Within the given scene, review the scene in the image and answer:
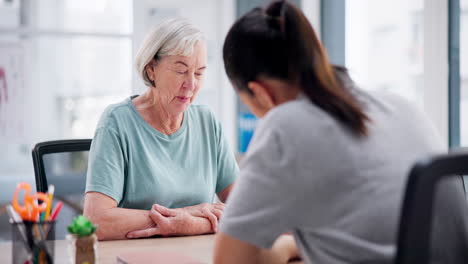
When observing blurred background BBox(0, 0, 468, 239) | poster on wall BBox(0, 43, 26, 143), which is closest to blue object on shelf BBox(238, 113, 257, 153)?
blurred background BBox(0, 0, 468, 239)

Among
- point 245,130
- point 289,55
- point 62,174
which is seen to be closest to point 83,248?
point 289,55

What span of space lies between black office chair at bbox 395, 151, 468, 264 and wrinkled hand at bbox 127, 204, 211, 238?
2.77ft

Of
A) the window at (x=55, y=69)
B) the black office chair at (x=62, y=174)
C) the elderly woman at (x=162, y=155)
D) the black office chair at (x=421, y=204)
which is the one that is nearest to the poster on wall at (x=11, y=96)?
the window at (x=55, y=69)

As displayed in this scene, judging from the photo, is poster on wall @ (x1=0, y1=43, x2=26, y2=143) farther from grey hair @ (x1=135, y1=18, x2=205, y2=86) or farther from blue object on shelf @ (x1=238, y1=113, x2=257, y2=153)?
grey hair @ (x1=135, y1=18, x2=205, y2=86)

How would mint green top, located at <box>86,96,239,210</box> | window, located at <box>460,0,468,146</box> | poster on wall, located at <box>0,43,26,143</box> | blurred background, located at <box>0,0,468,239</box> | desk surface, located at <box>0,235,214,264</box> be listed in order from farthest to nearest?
poster on wall, located at <box>0,43,26,143</box> → blurred background, located at <box>0,0,468,239</box> → window, located at <box>460,0,468,146</box> → mint green top, located at <box>86,96,239,210</box> → desk surface, located at <box>0,235,214,264</box>

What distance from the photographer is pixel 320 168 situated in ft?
2.84

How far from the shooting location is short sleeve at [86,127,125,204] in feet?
5.25

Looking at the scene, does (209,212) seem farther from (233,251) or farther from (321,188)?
(321,188)

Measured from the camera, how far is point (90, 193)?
5.22ft

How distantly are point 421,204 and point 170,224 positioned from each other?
2.94 ft

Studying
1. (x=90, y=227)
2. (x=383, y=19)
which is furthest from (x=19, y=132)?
(x=90, y=227)

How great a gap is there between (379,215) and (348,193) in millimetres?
59

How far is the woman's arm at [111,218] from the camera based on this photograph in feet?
4.98

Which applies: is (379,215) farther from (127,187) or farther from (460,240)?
(127,187)
